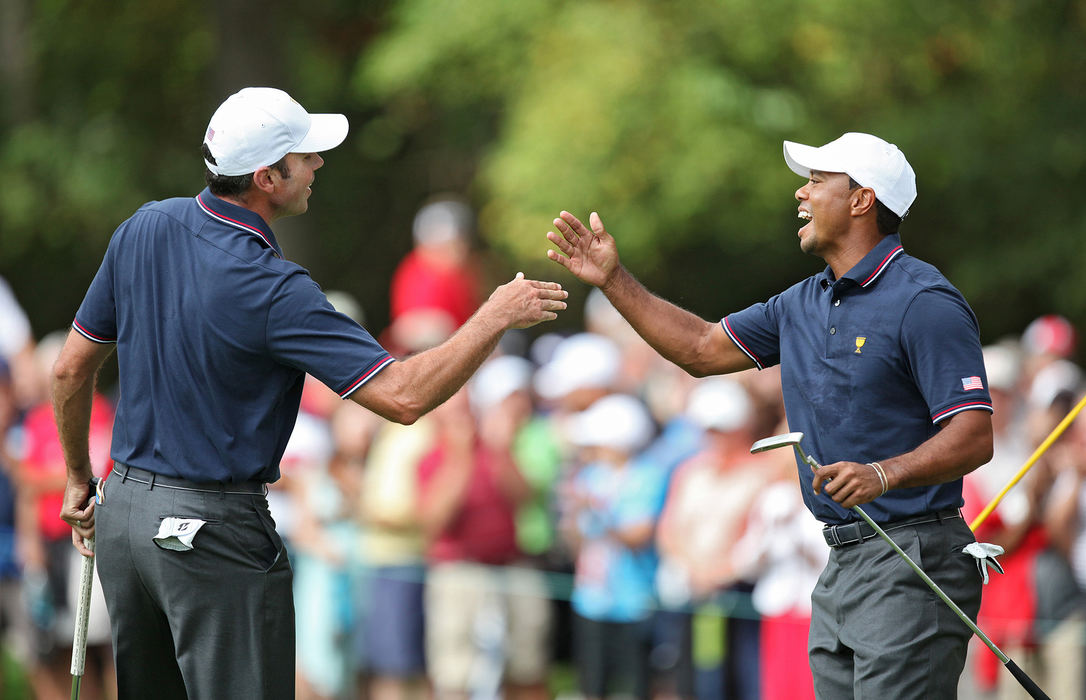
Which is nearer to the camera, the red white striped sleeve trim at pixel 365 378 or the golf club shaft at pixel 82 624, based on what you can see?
the red white striped sleeve trim at pixel 365 378

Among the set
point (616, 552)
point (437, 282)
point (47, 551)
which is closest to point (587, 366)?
point (616, 552)

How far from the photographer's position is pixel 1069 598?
746 cm

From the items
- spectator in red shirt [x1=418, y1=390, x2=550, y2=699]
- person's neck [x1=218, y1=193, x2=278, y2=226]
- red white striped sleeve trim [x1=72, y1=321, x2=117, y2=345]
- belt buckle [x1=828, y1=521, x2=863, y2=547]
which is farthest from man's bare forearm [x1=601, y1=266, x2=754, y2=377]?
spectator in red shirt [x1=418, y1=390, x2=550, y2=699]

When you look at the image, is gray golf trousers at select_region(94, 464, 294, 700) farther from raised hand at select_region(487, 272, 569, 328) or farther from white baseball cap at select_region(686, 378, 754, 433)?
white baseball cap at select_region(686, 378, 754, 433)

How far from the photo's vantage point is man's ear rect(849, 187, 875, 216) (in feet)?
15.5

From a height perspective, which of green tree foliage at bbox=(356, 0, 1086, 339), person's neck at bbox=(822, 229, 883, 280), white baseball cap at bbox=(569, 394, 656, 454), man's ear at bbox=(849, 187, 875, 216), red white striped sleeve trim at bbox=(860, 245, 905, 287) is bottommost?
white baseball cap at bbox=(569, 394, 656, 454)

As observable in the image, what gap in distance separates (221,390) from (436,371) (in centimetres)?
68

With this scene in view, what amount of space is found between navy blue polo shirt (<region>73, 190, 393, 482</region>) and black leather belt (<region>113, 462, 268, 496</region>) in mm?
27

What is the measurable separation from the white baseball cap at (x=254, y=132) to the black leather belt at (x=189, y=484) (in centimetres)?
100

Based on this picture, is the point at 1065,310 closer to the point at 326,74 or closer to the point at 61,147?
the point at 326,74

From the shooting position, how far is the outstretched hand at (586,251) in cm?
509

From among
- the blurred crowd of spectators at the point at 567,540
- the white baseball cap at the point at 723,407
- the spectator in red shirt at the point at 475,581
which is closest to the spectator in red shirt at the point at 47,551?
the blurred crowd of spectators at the point at 567,540

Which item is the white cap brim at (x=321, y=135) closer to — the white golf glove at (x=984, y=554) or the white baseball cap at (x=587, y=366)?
the white golf glove at (x=984, y=554)

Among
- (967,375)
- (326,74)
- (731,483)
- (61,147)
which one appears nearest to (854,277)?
(967,375)
